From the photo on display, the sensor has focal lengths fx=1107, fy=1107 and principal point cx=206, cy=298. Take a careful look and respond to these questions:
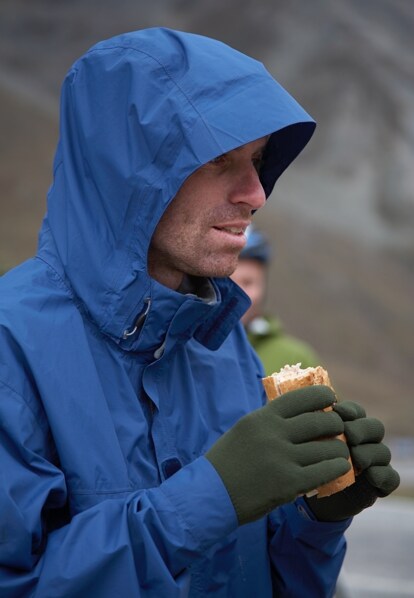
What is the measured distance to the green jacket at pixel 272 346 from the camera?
5409 mm

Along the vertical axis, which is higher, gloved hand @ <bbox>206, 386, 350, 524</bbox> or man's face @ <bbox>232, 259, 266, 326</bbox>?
gloved hand @ <bbox>206, 386, 350, 524</bbox>

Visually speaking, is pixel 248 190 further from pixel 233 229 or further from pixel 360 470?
pixel 360 470

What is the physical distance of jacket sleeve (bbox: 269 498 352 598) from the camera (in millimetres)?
2691

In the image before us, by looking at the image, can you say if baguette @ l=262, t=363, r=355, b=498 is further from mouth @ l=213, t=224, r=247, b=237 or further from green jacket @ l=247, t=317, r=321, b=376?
green jacket @ l=247, t=317, r=321, b=376

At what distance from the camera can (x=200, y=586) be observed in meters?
2.58

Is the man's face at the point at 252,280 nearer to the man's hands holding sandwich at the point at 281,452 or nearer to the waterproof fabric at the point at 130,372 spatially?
the waterproof fabric at the point at 130,372

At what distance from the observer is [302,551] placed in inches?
107

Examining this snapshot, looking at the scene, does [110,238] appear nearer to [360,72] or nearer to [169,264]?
[169,264]

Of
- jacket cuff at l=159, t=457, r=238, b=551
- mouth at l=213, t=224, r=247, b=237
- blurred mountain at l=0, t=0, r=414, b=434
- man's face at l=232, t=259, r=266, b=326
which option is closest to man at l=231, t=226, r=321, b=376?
man's face at l=232, t=259, r=266, b=326

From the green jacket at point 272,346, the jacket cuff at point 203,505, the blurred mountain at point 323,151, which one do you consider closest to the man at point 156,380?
the jacket cuff at point 203,505

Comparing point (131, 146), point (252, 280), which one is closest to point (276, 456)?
point (131, 146)

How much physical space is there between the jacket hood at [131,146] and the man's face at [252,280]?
2653mm

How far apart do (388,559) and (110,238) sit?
5.67 meters

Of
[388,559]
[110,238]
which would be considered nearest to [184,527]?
[110,238]
